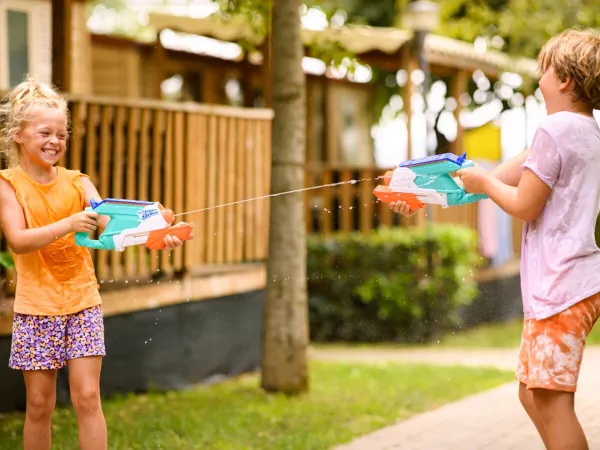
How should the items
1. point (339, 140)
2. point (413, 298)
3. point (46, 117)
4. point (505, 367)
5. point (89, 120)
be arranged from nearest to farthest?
point (46, 117)
point (89, 120)
point (505, 367)
point (413, 298)
point (339, 140)

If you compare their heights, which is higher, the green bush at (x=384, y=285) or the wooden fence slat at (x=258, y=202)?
the wooden fence slat at (x=258, y=202)

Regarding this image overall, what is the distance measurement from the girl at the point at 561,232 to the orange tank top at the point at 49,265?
1692 mm

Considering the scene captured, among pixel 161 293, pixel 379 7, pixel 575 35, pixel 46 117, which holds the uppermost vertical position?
pixel 379 7

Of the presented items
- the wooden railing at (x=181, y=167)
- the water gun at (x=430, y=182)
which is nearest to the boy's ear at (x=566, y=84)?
the water gun at (x=430, y=182)

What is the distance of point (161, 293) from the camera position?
7910 mm

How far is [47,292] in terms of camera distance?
4.01 metres

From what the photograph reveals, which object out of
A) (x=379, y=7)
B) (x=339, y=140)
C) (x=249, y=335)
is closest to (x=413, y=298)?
(x=249, y=335)

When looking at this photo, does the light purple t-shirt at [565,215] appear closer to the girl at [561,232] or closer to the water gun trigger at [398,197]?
the girl at [561,232]

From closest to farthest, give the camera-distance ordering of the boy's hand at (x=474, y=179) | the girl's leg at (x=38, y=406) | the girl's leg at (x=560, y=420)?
the girl's leg at (x=560, y=420)
the boy's hand at (x=474, y=179)
the girl's leg at (x=38, y=406)

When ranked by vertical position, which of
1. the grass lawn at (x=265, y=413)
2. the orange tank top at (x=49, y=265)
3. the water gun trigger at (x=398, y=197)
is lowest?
the grass lawn at (x=265, y=413)

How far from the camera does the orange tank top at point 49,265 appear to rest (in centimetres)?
401

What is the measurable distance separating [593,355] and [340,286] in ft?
11.0

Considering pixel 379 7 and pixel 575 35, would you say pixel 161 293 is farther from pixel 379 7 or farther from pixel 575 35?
pixel 379 7

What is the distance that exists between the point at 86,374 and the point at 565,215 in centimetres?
194
